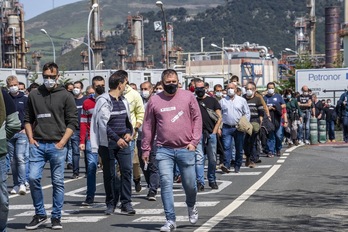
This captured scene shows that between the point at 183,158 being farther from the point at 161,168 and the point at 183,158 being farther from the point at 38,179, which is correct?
the point at 38,179

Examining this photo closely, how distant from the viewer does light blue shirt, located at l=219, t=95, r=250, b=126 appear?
20.6 metres

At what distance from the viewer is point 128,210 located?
13.5 metres

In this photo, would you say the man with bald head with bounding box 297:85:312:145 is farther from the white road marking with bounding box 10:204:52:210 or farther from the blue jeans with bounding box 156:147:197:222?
the blue jeans with bounding box 156:147:197:222

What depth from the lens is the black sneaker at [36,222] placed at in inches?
479

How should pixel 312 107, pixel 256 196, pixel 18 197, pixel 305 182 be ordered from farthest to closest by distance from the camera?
pixel 312 107 → pixel 305 182 → pixel 18 197 → pixel 256 196

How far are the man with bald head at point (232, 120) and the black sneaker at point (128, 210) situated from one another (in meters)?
7.26

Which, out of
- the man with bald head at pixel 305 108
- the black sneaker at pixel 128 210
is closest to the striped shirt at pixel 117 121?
the black sneaker at pixel 128 210

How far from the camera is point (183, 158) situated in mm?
11781

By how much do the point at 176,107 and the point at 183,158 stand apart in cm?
61

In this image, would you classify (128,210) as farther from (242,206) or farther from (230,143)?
(230,143)

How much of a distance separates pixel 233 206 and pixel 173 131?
2672mm

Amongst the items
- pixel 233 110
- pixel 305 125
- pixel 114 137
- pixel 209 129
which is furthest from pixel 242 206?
pixel 305 125

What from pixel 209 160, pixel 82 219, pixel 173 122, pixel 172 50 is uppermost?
pixel 172 50

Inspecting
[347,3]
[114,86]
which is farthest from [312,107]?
[347,3]
